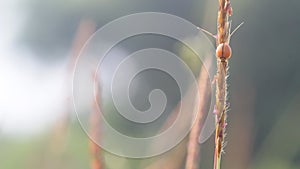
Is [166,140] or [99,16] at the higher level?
[99,16]

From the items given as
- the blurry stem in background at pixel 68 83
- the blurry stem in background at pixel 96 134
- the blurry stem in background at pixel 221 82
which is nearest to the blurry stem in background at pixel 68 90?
the blurry stem in background at pixel 68 83

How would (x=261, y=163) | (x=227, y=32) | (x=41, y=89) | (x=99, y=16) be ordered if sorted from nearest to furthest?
(x=227, y=32)
(x=41, y=89)
(x=261, y=163)
(x=99, y=16)

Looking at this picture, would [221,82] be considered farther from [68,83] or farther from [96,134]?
[68,83]

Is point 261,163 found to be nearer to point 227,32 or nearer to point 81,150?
point 81,150

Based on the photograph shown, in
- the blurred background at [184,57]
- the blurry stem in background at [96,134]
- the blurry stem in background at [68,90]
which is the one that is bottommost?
the blurry stem in background at [96,134]

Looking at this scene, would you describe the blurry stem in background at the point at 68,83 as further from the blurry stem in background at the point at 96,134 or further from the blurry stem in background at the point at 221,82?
the blurry stem in background at the point at 221,82

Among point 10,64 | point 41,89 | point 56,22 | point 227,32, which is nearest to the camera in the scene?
point 227,32

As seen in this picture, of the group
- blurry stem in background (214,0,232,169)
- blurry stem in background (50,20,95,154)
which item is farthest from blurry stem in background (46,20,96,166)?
blurry stem in background (214,0,232,169)

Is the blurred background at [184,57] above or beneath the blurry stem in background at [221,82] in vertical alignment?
above

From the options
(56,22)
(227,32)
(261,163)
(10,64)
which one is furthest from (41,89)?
(56,22)
